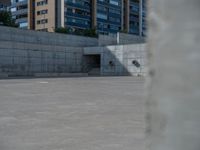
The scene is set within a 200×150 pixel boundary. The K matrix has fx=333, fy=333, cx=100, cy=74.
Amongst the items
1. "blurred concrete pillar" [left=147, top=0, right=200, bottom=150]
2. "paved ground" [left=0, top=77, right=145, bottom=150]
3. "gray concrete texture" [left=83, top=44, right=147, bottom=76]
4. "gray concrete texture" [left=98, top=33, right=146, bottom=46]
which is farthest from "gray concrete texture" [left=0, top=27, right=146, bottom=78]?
"blurred concrete pillar" [left=147, top=0, right=200, bottom=150]

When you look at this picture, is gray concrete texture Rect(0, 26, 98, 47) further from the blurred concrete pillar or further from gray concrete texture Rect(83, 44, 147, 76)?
the blurred concrete pillar

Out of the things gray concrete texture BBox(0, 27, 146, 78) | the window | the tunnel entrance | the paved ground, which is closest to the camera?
the paved ground

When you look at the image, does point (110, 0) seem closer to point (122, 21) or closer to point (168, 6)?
point (122, 21)

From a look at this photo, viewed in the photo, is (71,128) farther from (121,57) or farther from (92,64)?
(92,64)

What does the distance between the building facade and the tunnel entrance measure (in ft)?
128

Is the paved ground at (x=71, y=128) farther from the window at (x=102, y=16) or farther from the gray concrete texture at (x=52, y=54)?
the window at (x=102, y=16)

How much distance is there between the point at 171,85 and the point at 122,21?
104099mm

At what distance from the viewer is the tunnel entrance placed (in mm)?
45438

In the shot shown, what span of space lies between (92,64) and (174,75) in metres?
46.4

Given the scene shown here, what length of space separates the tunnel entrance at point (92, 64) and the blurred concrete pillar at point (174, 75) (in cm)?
4381

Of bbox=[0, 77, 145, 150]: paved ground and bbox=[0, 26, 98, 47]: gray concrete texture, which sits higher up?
bbox=[0, 26, 98, 47]: gray concrete texture

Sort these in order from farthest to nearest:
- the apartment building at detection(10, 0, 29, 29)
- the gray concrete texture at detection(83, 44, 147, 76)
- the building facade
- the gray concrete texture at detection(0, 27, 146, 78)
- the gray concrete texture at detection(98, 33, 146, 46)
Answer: the apartment building at detection(10, 0, 29, 29), the building facade, the gray concrete texture at detection(98, 33, 146, 46), the gray concrete texture at detection(83, 44, 147, 76), the gray concrete texture at detection(0, 27, 146, 78)

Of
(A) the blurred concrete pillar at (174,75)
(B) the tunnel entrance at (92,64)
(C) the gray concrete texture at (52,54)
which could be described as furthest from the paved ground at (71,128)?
(B) the tunnel entrance at (92,64)

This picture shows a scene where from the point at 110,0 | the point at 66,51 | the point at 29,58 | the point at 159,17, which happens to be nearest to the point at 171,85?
the point at 159,17
